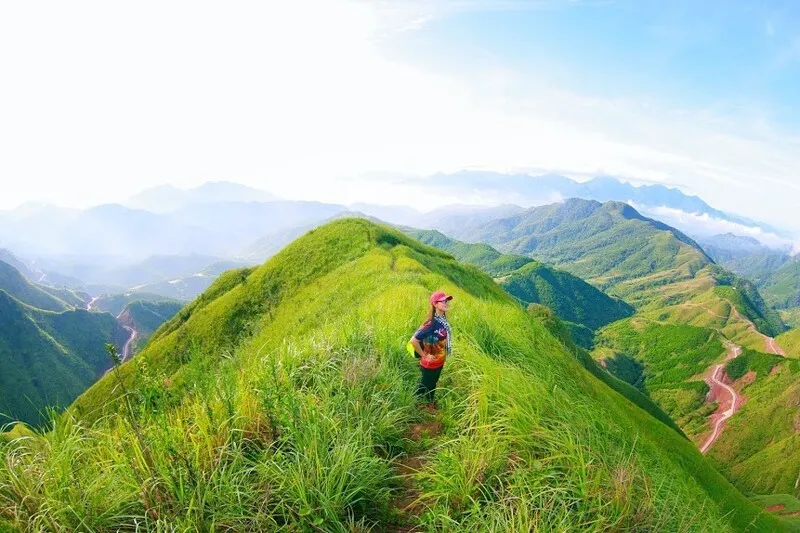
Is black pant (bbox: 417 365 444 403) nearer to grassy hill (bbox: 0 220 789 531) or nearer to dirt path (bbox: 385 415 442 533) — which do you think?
grassy hill (bbox: 0 220 789 531)

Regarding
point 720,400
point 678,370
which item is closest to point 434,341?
point 720,400

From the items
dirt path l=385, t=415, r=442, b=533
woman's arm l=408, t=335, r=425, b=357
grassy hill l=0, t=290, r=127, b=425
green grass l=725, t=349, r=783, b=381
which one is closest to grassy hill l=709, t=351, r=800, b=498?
green grass l=725, t=349, r=783, b=381

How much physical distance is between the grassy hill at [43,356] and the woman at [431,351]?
468 feet

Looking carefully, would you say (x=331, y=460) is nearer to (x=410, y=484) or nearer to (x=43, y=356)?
(x=410, y=484)

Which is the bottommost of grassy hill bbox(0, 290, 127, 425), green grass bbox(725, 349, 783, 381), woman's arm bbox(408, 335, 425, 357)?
grassy hill bbox(0, 290, 127, 425)

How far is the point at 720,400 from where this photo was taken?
468 feet

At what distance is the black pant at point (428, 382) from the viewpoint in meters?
8.14

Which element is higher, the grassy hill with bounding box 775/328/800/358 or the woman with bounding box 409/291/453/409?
the woman with bounding box 409/291/453/409

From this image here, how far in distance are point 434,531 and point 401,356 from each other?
4.56 m

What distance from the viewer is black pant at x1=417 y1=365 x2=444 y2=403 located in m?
8.14

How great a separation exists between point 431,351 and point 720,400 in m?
178

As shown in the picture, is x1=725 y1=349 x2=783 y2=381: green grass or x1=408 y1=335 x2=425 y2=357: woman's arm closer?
x1=408 y1=335 x2=425 y2=357: woman's arm

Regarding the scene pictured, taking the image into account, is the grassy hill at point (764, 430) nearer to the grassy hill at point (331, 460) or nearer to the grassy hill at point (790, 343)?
the grassy hill at point (790, 343)

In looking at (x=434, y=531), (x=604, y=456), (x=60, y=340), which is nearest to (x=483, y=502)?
(x=434, y=531)
